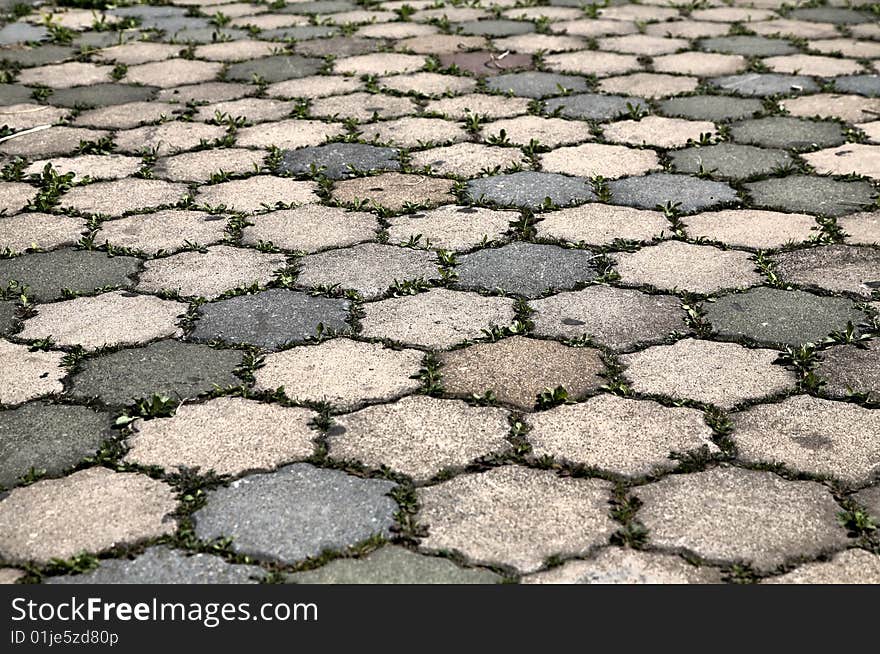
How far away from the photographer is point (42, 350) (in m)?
2.16

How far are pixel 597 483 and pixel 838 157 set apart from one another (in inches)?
69.6

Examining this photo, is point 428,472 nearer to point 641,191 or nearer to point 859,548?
point 859,548

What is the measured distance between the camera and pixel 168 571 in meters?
1.55

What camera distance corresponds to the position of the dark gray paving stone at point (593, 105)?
3486 millimetres

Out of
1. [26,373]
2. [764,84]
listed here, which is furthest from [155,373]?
[764,84]

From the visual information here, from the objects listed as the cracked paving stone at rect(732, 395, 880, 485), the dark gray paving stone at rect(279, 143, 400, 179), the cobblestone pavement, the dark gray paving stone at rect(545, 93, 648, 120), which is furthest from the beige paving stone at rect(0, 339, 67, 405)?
the dark gray paving stone at rect(545, 93, 648, 120)

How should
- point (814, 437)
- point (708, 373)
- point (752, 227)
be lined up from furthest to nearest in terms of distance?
1. point (752, 227)
2. point (708, 373)
3. point (814, 437)

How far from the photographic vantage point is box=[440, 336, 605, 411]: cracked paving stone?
2.01m

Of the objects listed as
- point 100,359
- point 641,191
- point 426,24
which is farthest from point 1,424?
point 426,24

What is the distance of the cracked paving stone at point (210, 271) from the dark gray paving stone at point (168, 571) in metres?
0.89

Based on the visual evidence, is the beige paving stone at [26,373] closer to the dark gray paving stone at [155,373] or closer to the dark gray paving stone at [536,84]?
the dark gray paving stone at [155,373]

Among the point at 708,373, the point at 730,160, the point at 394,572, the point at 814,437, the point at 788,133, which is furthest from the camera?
the point at 788,133

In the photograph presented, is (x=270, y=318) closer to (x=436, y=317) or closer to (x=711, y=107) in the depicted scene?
(x=436, y=317)

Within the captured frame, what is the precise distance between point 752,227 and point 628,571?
1379 mm
